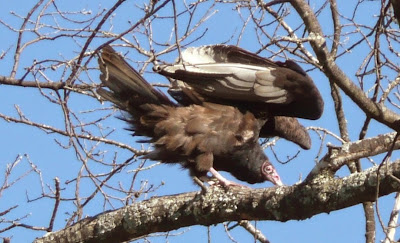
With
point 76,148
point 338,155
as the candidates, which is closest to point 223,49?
point 76,148

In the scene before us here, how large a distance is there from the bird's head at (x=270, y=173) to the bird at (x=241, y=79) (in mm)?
484

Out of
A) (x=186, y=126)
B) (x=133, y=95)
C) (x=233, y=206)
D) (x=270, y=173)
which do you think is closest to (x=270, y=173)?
(x=270, y=173)

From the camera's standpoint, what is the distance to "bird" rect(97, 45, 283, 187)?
13.6 feet

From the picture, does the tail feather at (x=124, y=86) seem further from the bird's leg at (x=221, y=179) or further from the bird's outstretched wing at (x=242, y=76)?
the bird's leg at (x=221, y=179)

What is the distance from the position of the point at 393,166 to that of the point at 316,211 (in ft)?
1.11

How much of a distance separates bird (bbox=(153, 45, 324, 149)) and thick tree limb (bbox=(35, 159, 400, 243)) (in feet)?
2.80

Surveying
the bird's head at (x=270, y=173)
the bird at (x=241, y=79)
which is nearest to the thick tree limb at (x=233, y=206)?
the bird at (x=241, y=79)

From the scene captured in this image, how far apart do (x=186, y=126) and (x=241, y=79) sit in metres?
0.44

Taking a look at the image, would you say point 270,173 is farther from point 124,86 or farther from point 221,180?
point 124,86

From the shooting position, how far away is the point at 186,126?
4.17 metres

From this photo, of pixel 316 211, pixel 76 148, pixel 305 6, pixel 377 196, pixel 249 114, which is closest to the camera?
pixel 377 196

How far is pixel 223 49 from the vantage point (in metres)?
3.93

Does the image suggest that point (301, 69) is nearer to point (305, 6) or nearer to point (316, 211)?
point (305, 6)

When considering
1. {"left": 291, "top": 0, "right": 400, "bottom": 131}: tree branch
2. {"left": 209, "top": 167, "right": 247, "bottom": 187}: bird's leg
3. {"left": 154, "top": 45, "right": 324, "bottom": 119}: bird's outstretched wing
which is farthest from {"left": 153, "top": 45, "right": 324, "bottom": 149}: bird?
{"left": 291, "top": 0, "right": 400, "bottom": 131}: tree branch
